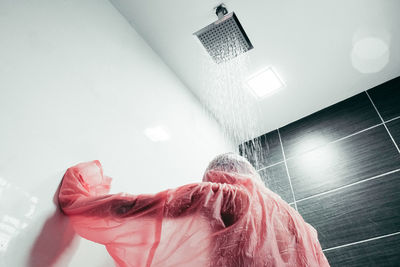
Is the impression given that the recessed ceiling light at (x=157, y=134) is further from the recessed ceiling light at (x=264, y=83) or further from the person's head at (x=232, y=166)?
the recessed ceiling light at (x=264, y=83)

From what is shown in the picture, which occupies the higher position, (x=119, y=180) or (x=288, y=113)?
(x=288, y=113)

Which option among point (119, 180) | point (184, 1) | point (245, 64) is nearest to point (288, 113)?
point (245, 64)

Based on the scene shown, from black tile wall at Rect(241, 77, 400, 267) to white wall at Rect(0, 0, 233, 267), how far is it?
2.57 feet

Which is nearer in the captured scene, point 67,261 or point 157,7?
point 67,261

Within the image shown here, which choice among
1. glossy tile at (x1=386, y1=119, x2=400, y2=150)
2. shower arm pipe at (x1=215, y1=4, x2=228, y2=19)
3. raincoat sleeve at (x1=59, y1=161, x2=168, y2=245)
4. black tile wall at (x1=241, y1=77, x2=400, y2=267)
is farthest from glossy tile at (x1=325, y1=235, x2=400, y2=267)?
shower arm pipe at (x1=215, y1=4, x2=228, y2=19)

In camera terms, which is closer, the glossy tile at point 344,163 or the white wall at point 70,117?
the white wall at point 70,117

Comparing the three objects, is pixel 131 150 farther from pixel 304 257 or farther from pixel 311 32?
pixel 311 32

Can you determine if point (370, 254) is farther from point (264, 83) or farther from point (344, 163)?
point (264, 83)

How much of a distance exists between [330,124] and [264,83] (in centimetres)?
61

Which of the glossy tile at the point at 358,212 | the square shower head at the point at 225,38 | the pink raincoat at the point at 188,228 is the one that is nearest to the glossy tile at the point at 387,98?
the glossy tile at the point at 358,212

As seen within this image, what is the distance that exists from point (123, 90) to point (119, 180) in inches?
18.4

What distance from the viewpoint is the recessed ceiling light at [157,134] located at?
1401 mm

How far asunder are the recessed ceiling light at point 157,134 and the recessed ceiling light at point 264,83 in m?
0.78

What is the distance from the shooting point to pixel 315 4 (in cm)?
158
